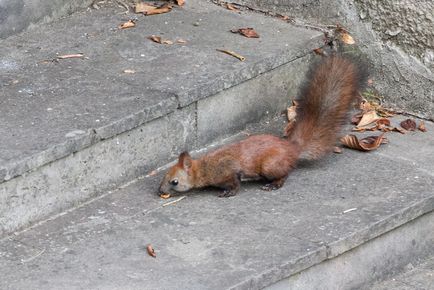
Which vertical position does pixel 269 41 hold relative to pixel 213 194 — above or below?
above

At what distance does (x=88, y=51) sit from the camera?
18.1 ft

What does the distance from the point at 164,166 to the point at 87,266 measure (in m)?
1.02

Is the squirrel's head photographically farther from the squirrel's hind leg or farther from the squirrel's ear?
the squirrel's hind leg

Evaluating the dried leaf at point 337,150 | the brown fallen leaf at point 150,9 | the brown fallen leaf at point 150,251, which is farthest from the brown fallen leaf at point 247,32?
the brown fallen leaf at point 150,251

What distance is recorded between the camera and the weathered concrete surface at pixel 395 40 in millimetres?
5598

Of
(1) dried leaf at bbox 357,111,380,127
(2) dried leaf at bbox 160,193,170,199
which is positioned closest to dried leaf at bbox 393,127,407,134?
(1) dried leaf at bbox 357,111,380,127

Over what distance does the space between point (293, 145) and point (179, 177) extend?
61 cm

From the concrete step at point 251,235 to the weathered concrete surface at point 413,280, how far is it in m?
0.04

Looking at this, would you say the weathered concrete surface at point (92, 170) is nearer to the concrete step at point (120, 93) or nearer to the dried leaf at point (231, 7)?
the concrete step at point (120, 93)

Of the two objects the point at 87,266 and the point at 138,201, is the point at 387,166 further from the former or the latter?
the point at 87,266

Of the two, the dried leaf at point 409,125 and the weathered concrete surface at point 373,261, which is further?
the dried leaf at point 409,125

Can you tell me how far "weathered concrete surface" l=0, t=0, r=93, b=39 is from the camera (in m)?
5.65

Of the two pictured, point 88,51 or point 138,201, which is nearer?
point 138,201

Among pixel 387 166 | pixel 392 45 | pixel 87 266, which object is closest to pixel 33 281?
pixel 87 266
